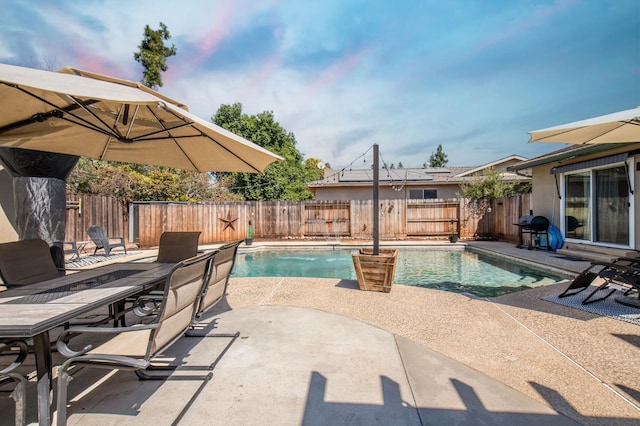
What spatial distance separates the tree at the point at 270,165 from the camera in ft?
71.2

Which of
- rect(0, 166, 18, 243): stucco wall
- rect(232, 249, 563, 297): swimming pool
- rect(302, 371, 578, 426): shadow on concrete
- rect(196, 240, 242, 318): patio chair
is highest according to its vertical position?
rect(0, 166, 18, 243): stucco wall

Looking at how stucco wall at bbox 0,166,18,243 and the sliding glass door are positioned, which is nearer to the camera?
stucco wall at bbox 0,166,18,243

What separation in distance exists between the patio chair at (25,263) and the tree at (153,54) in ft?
61.3

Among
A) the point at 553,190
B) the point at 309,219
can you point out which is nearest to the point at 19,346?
the point at 553,190

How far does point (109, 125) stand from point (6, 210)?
5004 millimetres

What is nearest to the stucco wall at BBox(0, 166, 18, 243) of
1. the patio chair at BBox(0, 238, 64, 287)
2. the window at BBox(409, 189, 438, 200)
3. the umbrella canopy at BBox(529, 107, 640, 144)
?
the patio chair at BBox(0, 238, 64, 287)

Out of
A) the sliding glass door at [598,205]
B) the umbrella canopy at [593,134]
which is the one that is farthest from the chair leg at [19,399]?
the sliding glass door at [598,205]

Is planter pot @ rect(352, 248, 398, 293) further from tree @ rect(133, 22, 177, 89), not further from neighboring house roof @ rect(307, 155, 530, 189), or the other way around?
tree @ rect(133, 22, 177, 89)

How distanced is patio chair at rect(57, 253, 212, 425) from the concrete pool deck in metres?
0.36

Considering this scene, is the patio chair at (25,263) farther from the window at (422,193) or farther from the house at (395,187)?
the window at (422,193)

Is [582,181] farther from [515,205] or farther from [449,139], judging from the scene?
A: [449,139]

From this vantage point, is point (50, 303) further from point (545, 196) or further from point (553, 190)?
point (545, 196)

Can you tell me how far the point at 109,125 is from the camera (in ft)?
10.3

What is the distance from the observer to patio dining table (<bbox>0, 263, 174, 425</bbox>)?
149 cm
